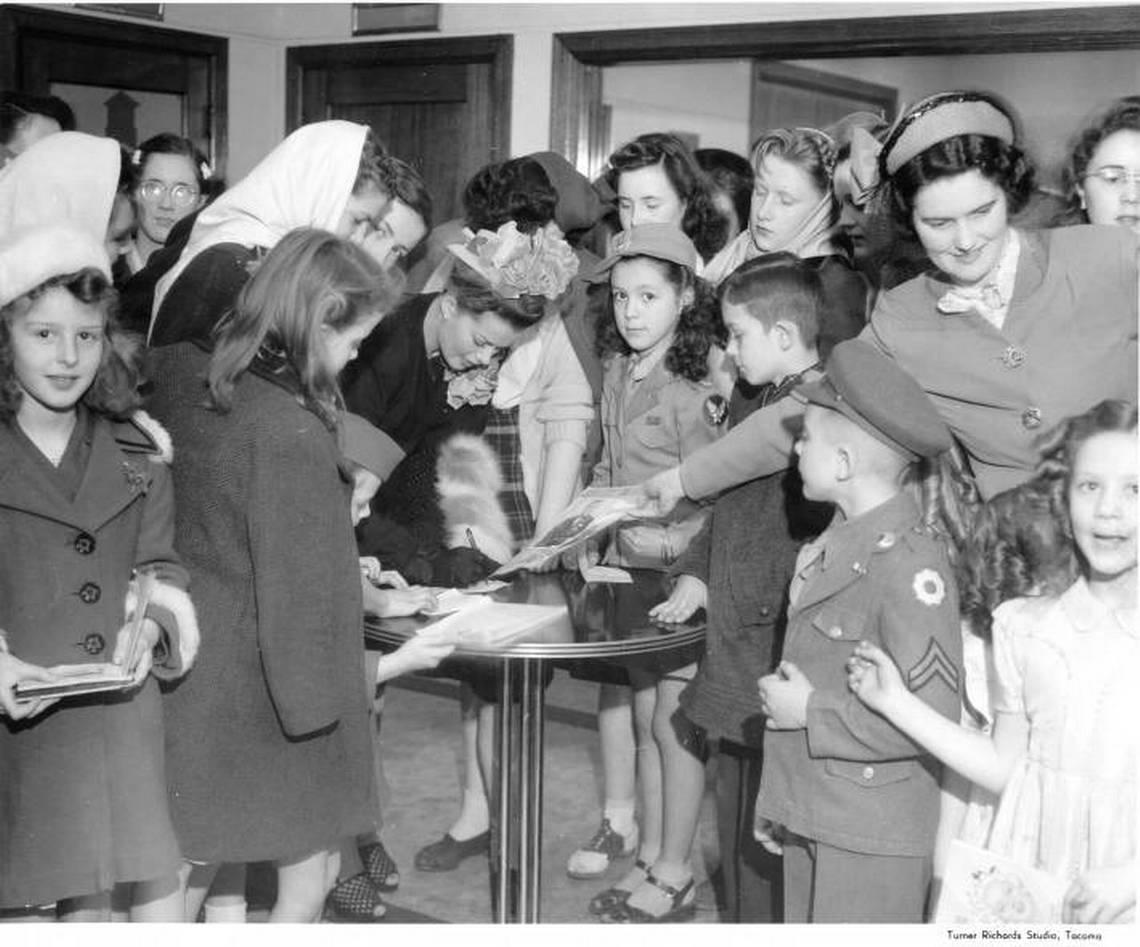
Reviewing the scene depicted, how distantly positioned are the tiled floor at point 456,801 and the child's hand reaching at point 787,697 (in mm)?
1157

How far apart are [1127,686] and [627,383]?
61.3 inches

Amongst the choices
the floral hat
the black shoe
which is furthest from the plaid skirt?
the black shoe

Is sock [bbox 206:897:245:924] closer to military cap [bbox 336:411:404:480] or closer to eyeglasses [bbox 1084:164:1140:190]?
military cap [bbox 336:411:404:480]

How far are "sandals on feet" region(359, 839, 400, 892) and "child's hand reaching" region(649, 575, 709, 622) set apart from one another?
3.71 feet

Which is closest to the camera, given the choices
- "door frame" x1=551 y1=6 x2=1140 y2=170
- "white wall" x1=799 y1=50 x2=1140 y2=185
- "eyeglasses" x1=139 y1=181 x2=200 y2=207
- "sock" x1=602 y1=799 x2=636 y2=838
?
"sock" x1=602 y1=799 x2=636 y2=838

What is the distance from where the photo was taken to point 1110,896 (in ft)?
6.95

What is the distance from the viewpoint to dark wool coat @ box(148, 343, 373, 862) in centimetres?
230

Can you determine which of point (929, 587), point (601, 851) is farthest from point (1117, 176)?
point (601, 851)

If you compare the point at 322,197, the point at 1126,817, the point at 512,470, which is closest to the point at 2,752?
the point at 322,197

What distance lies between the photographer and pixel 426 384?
3.36 meters

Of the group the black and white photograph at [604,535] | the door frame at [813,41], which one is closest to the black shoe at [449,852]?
the black and white photograph at [604,535]

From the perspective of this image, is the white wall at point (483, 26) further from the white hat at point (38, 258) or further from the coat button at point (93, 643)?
the coat button at point (93, 643)
